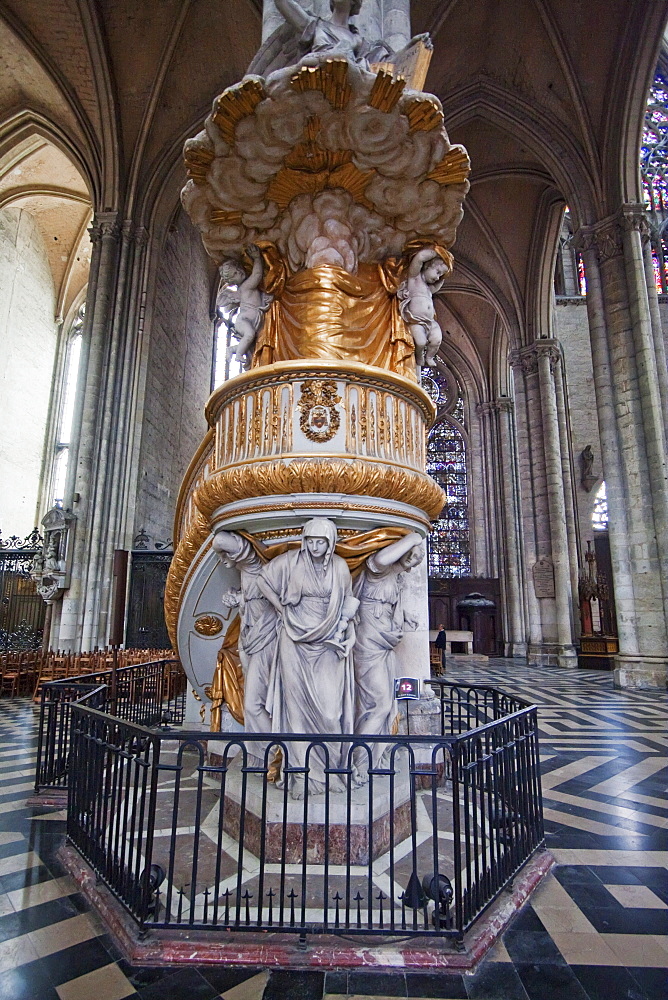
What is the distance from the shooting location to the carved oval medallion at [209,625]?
4441 mm

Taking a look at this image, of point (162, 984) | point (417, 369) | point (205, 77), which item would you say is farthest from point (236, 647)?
point (205, 77)

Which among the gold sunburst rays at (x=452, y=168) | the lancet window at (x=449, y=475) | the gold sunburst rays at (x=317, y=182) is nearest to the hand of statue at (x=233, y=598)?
the gold sunburst rays at (x=317, y=182)

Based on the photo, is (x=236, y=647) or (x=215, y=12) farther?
(x=215, y=12)

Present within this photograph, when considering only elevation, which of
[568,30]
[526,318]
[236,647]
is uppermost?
[568,30]

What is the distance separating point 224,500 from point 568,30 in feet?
50.2

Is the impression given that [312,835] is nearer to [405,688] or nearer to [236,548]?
[405,688]

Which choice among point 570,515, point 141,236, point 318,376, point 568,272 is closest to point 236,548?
point 318,376

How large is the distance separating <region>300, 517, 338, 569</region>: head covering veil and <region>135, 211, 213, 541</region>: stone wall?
1078 cm

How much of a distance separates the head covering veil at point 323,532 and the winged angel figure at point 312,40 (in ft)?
10.5

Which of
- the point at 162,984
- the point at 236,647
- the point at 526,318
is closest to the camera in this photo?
the point at 162,984

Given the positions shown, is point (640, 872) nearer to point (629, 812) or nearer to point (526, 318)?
point (629, 812)

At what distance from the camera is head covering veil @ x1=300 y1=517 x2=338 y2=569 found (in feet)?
10.2

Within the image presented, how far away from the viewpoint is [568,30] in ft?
42.0

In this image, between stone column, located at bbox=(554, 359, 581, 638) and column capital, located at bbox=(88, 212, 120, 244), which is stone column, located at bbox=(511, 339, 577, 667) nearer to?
stone column, located at bbox=(554, 359, 581, 638)
